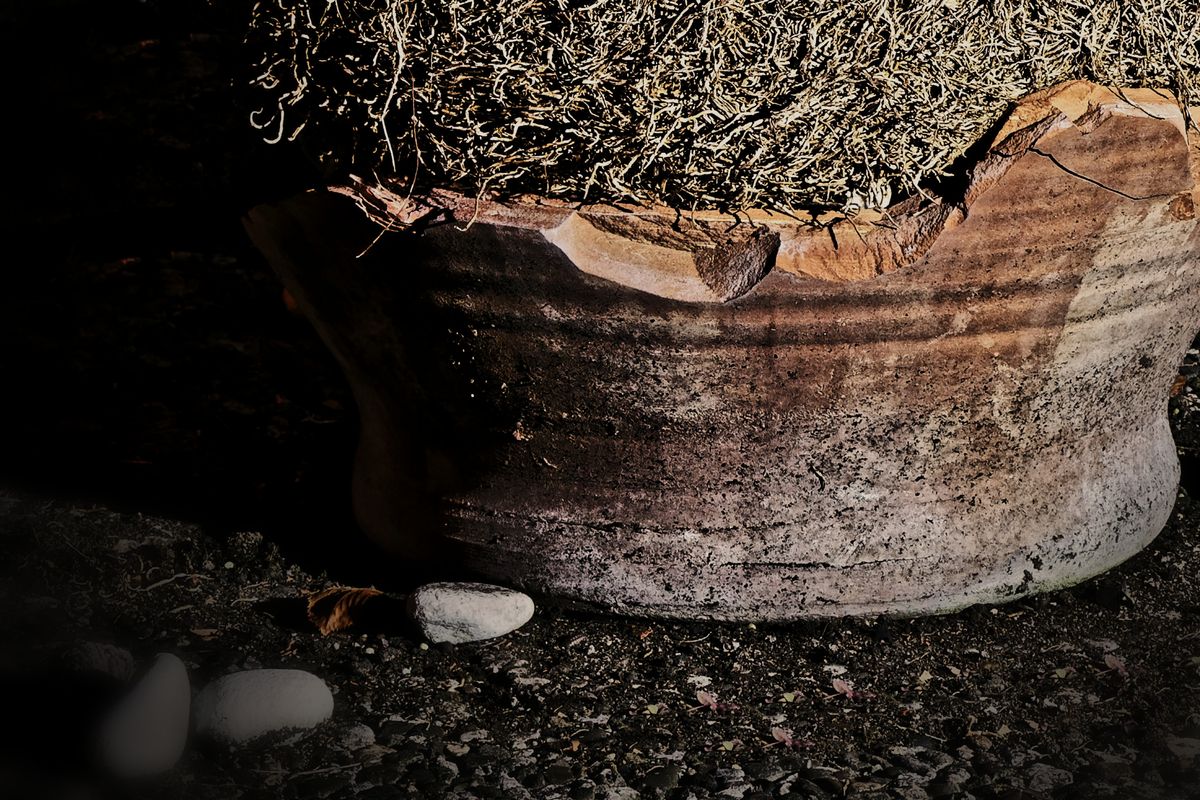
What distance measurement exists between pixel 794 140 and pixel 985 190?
0.29 metres

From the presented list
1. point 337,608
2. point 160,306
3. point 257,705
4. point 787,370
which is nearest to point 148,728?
point 257,705

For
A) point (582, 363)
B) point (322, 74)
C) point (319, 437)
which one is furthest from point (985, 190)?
point (319, 437)

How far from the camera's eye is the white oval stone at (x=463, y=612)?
2.01 m

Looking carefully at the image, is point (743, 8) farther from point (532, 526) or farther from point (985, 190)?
point (532, 526)

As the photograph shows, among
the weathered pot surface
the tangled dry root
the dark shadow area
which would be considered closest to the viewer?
the tangled dry root

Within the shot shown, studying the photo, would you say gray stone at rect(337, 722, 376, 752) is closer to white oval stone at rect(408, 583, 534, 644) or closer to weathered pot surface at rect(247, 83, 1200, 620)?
white oval stone at rect(408, 583, 534, 644)

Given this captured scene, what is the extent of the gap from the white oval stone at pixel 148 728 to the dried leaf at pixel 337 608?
Answer: 13.5 inches

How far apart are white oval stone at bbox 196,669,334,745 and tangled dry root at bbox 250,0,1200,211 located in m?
0.75

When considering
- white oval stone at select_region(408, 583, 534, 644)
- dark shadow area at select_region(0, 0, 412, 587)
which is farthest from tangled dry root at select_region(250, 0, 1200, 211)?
white oval stone at select_region(408, 583, 534, 644)

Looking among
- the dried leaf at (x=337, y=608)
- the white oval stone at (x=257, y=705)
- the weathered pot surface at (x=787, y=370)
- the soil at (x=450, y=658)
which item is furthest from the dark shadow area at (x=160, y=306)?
the white oval stone at (x=257, y=705)

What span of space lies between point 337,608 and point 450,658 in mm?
224

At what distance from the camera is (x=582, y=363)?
188cm

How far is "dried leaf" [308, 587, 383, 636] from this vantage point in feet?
6.81

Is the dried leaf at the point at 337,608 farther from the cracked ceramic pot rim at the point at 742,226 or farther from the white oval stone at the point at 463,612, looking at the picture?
the cracked ceramic pot rim at the point at 742,226
